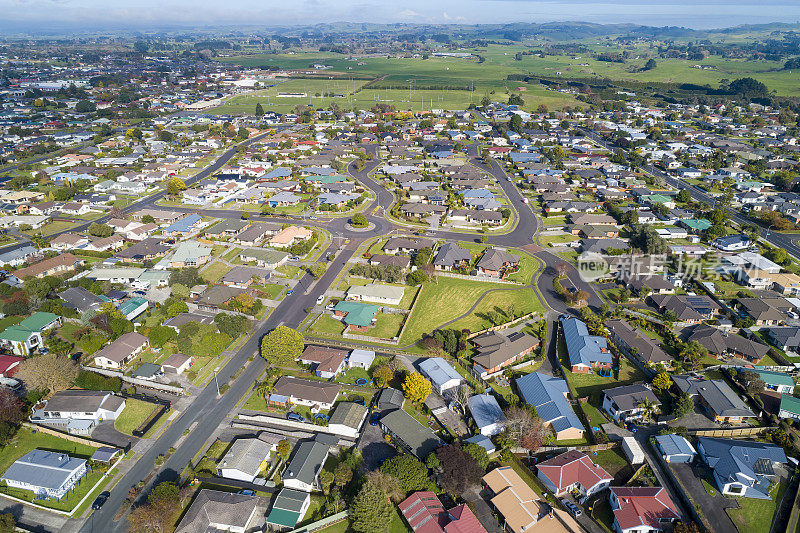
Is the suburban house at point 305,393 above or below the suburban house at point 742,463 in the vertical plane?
above

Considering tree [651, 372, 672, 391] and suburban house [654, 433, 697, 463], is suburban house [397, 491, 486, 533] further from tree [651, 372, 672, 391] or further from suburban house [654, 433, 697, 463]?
tree [651, 372, 672, 391]

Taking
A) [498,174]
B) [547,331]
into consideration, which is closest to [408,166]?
[498,174]

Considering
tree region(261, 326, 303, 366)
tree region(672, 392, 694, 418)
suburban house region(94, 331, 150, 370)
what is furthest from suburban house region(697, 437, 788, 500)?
suburban house region(94, 331, 150, 370)

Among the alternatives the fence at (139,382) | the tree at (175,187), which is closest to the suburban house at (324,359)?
the fence at (139,382)

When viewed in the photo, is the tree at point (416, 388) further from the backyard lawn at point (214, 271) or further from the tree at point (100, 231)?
the tree at point (100, 231)

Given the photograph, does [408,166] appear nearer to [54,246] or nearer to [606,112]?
[54,246]

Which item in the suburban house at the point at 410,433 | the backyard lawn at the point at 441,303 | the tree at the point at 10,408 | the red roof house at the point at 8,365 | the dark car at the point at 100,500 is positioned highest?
the tree at the point at 10,408

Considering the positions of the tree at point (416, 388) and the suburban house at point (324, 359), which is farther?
the suburban house at point (324, 359)
